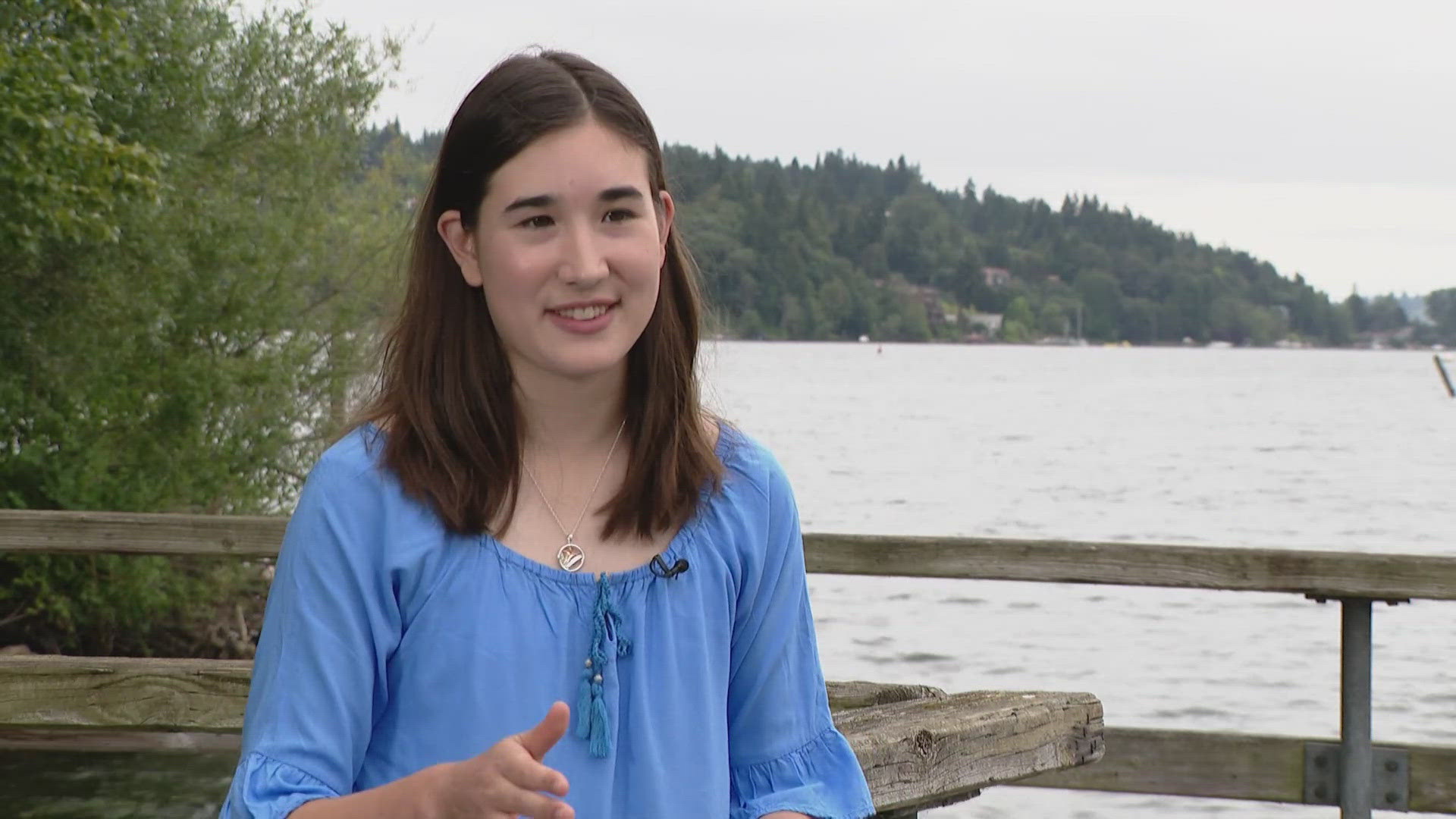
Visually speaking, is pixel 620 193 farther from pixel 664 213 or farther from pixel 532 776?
pixel 532 776

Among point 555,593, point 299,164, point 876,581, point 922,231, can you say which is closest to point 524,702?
point 555,593

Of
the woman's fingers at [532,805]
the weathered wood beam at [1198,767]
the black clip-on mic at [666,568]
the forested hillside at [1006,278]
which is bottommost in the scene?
the weathered wood beam at [1198,767]

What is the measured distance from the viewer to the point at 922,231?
8625 centimetres

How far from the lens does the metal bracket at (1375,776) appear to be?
13.6 feet

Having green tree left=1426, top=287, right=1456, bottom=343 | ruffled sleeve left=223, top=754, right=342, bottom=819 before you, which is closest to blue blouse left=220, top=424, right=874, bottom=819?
ruffled sleeve left=223, top=754, right=342, bottom=819

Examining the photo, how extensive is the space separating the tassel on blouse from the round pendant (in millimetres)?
48

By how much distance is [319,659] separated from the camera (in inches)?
61.0

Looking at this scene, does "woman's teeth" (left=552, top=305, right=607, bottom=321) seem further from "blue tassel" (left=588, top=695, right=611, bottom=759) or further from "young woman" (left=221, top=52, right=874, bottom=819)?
"blue tassel" (left=588, top=695, right=611, bottom=759)

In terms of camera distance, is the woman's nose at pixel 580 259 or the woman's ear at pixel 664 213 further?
the woman's ear at pixel 664 213

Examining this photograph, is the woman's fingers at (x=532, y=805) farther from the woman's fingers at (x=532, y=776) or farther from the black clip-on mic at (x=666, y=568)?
the black clip-on mic at (x=666, y=568)

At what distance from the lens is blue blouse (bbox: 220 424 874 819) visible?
5.10ft

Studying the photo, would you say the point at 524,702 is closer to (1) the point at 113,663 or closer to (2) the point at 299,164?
(1) the point at 113,663

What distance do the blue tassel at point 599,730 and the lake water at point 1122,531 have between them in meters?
0.58

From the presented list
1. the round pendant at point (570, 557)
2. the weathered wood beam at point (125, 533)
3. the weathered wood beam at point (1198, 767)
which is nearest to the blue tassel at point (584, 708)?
the round pendant at point (570, 557)
